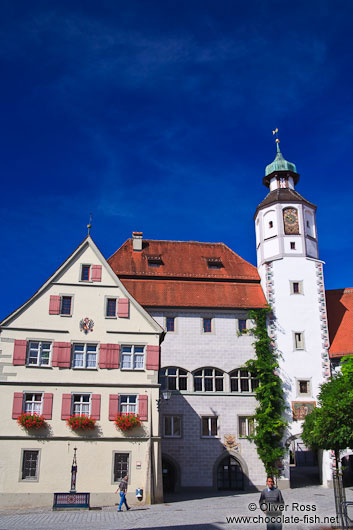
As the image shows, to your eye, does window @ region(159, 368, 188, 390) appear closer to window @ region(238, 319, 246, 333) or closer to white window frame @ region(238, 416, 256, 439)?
A: white window frame @ region(238, 416, 256, 439)

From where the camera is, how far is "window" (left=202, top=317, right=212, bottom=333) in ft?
103

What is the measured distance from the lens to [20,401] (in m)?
23.0

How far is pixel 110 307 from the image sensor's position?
2562cm

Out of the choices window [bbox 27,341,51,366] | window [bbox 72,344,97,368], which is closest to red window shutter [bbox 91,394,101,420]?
window [bbox 72,344,97,368]

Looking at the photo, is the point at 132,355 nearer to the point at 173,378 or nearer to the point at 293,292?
the point at 173,378

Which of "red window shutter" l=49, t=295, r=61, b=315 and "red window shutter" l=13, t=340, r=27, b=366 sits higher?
"red window shutter" l=49, t=295, r=61, b=315

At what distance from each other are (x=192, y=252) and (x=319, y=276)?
906 centimetres

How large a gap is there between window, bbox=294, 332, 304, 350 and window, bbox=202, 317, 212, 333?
5382 millimetres

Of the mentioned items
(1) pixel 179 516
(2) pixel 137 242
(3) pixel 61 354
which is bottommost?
(1) pixel 179 516

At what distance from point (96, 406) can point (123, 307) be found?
501cm

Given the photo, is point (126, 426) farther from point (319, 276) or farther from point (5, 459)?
point (319, 276)

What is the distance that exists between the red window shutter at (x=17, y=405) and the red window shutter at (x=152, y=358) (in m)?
6.05

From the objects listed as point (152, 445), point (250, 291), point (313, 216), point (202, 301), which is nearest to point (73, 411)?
point (152, 445)

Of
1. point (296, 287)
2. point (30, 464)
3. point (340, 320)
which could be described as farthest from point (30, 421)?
point (340, 320)
